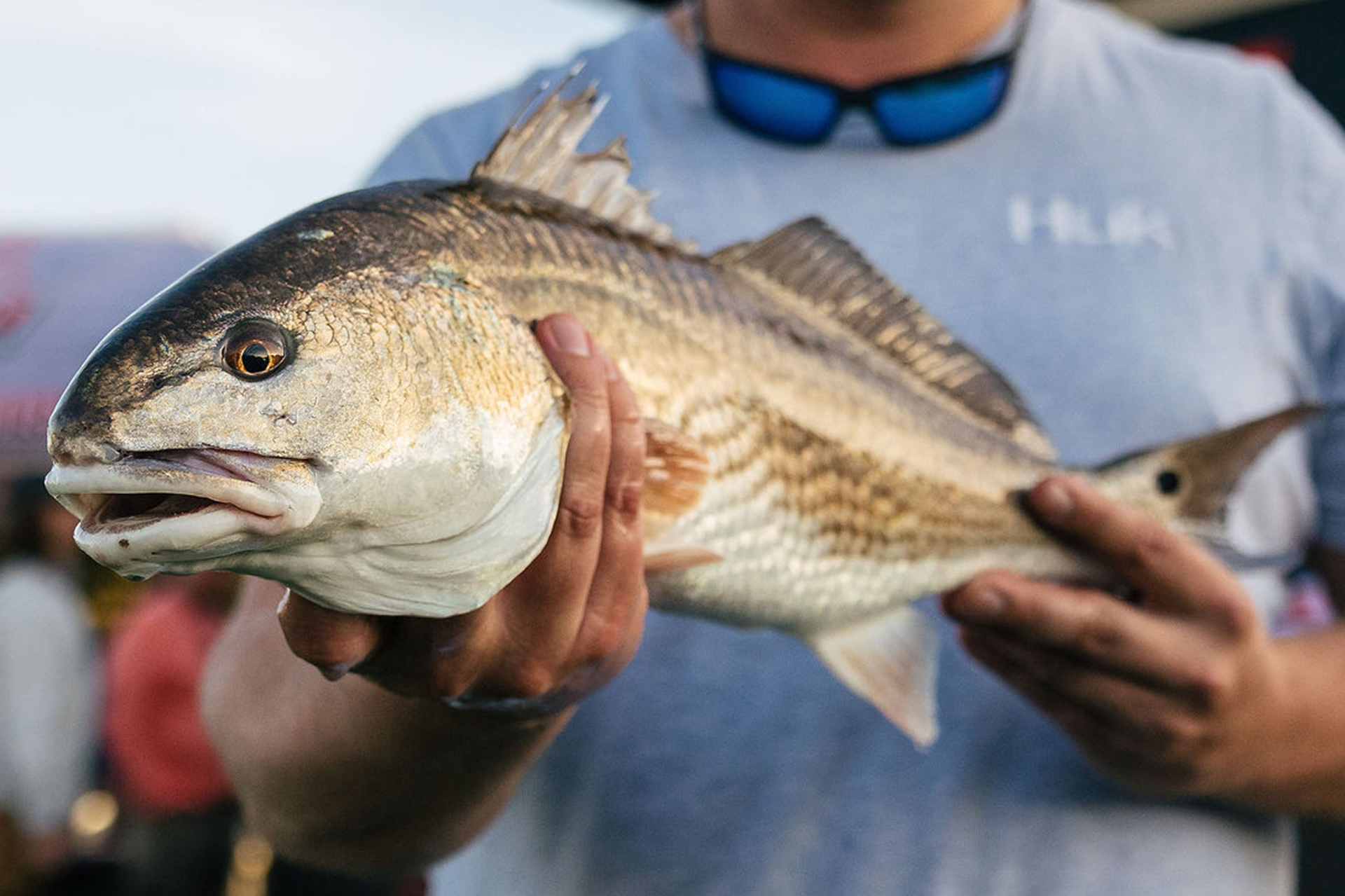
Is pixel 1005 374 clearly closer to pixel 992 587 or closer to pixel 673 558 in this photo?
pixel 992 587

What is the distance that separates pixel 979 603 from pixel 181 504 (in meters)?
1.09

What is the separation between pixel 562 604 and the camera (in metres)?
1.15

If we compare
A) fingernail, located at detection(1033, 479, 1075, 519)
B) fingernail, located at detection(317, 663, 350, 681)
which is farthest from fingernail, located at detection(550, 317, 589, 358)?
fingernail, located at detection(1033, 479, 1075, 519)

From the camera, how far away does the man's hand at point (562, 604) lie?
111cm

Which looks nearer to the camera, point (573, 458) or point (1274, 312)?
point (573, 458)

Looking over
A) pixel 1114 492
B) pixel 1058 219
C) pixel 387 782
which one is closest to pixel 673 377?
pixel 387 782

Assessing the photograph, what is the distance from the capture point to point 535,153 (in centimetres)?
130

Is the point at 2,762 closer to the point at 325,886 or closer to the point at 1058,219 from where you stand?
the point at 325,886

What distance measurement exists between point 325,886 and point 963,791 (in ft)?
16.6

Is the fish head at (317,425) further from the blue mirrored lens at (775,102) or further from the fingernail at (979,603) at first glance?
the blue mirrored lens at (775,102)

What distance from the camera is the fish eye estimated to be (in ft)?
3.11

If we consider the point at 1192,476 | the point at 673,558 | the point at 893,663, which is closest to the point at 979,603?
the point at 893,663

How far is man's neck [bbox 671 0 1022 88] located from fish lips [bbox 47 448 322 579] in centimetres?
139

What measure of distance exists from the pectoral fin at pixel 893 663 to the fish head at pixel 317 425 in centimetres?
66
